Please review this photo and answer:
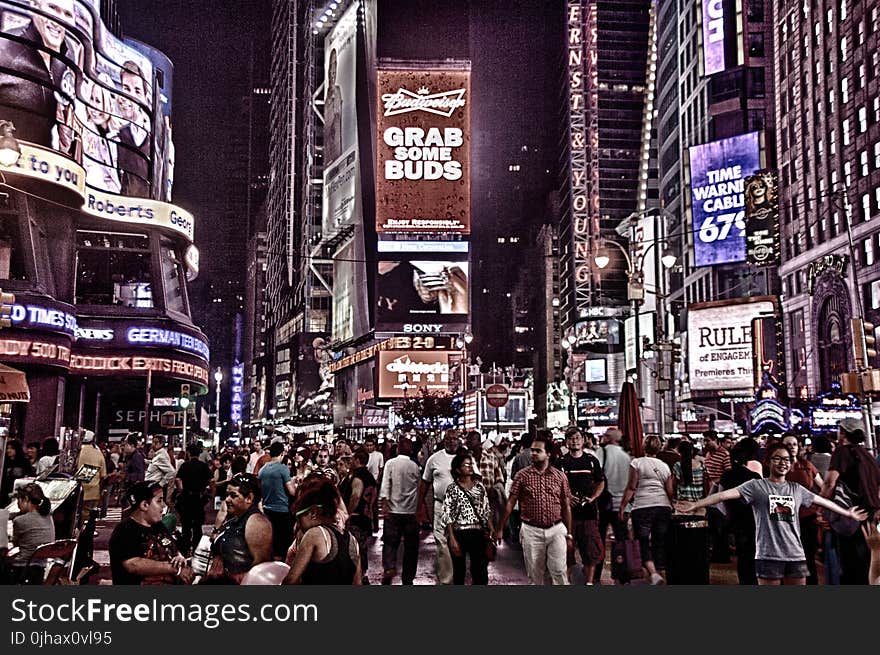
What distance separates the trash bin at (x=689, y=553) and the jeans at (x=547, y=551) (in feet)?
7.38

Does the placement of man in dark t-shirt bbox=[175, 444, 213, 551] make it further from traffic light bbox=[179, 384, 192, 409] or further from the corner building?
the corner building

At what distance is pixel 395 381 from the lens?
83.4 metres

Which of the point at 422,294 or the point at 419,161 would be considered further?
the point at 422,294

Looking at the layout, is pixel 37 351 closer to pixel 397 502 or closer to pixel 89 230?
pixel 89 230

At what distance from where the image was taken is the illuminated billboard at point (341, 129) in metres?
104

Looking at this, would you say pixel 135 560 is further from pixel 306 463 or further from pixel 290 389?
pixel 290 389

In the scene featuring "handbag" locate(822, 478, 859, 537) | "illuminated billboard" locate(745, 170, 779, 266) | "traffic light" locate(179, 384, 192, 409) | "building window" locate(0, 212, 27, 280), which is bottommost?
"handbag" locate(822, 478, 859, 537)

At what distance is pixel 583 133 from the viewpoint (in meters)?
132

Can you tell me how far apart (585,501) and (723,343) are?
3420cm

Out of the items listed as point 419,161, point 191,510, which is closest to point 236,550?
point 191,510

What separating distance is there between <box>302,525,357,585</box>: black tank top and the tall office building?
58.8 metres

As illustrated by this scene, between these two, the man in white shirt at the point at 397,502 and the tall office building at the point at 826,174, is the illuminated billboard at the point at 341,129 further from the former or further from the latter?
the man in white shirt at the point at 397,502

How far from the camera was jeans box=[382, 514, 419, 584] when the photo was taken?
1306 cm

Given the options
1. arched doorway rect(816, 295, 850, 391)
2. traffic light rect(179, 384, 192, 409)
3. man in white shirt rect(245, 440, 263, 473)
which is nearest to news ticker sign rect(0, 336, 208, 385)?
traffic light rect(179, 384, 192, 409)
